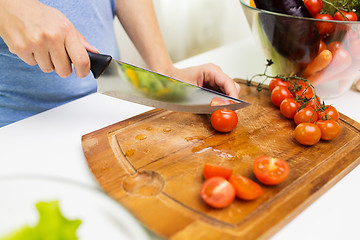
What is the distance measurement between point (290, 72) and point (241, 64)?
34 cm

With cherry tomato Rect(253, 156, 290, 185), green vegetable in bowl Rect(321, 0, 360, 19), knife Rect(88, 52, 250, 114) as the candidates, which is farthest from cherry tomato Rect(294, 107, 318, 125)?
green vegetable in bowl Rect(321, 0, 360, 19)

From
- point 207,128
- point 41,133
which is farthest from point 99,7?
point 207,128

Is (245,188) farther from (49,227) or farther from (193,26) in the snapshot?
(193,26)

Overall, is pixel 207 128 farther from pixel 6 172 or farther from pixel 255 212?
pixel 6 172

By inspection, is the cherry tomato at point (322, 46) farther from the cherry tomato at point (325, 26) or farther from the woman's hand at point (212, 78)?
the woman's hand at point (212, 78)

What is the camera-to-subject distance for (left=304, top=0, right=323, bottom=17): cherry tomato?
1117 millimetres

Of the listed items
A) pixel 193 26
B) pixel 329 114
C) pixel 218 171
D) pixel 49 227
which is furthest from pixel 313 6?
pixel 193 26

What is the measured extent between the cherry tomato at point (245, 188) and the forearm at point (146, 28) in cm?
75

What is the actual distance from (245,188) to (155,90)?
43cm

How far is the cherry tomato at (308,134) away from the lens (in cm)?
89

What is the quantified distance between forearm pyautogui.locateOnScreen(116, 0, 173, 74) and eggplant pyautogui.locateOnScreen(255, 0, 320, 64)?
43 cm

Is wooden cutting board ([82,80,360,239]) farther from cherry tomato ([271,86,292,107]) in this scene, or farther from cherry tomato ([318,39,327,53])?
cherry tomato ([318,39,327,53])

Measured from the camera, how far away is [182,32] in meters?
2.26

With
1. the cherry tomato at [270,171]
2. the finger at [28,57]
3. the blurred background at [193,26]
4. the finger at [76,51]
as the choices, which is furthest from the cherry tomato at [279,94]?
the blurred background at [193,26]
